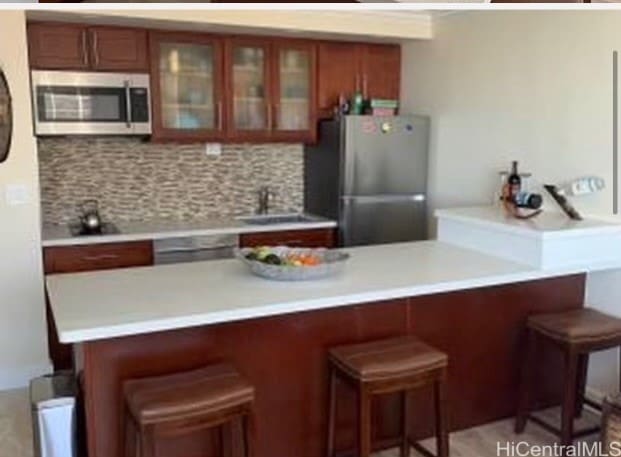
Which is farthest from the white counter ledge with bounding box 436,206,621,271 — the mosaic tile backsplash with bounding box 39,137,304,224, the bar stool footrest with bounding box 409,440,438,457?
the mosaic tile backsplash with bounding box 39,137,304,224

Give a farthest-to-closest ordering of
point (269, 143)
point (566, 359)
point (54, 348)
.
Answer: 1. point (269, 143)
2. point (54, 348)
3. point (566, 359)

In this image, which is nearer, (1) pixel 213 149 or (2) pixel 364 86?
(1) pixel 213 149

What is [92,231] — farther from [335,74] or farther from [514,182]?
[514,182]

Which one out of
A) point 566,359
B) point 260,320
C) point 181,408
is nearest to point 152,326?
point 181,408

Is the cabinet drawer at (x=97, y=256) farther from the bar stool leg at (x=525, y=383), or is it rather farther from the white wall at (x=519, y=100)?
the bar stool leg at (x=525, y=383)

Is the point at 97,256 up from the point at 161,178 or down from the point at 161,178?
down

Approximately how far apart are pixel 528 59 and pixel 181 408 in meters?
2.82

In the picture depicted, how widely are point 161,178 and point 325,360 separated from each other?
2326 millimetres

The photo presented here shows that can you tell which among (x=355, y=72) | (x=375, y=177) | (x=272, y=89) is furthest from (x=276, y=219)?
(x=355, y=72)

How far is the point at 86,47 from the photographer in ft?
12.6

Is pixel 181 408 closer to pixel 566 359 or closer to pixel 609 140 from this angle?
pixel 566 359

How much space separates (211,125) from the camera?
430 centimetres

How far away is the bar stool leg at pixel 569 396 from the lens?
2.71 meters

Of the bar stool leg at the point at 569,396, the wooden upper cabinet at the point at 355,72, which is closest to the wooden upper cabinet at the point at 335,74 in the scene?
the wooden upper cabinet at the point at 355,72
